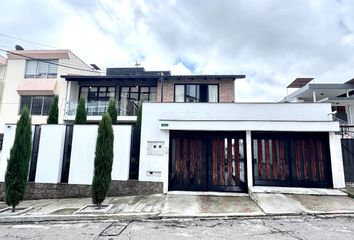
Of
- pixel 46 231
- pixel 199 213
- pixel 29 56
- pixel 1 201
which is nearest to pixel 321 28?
pixel 199 213

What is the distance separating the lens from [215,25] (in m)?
11.5

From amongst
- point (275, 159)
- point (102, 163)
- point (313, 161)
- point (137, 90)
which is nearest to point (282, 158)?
point (275, 159)

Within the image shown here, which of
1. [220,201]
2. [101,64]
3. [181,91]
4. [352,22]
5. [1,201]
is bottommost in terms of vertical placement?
[1,201]

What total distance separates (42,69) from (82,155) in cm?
1328

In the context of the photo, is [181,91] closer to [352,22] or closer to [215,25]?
[215,25]

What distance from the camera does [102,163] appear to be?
6.71 metres

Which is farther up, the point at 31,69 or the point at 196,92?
the point at 31,69

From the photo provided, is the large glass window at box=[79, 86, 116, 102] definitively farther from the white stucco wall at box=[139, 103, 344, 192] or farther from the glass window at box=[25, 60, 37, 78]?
the white stucco wall at box=[139, 103, 344, 192]

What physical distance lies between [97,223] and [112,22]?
1044 centimetres

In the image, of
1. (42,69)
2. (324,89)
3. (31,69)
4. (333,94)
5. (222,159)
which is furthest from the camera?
(333,94)

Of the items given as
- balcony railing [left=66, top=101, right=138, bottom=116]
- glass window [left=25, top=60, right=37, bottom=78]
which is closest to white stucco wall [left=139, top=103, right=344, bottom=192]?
balcony railing [left=66, top=101, right=138, bottom=116]

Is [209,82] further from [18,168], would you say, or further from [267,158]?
[18,168]

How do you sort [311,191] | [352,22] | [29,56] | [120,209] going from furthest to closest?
[29,56], [352,22], [311,191], [120,209]

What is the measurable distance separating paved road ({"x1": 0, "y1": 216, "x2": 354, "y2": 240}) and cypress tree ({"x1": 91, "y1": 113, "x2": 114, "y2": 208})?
105cm
